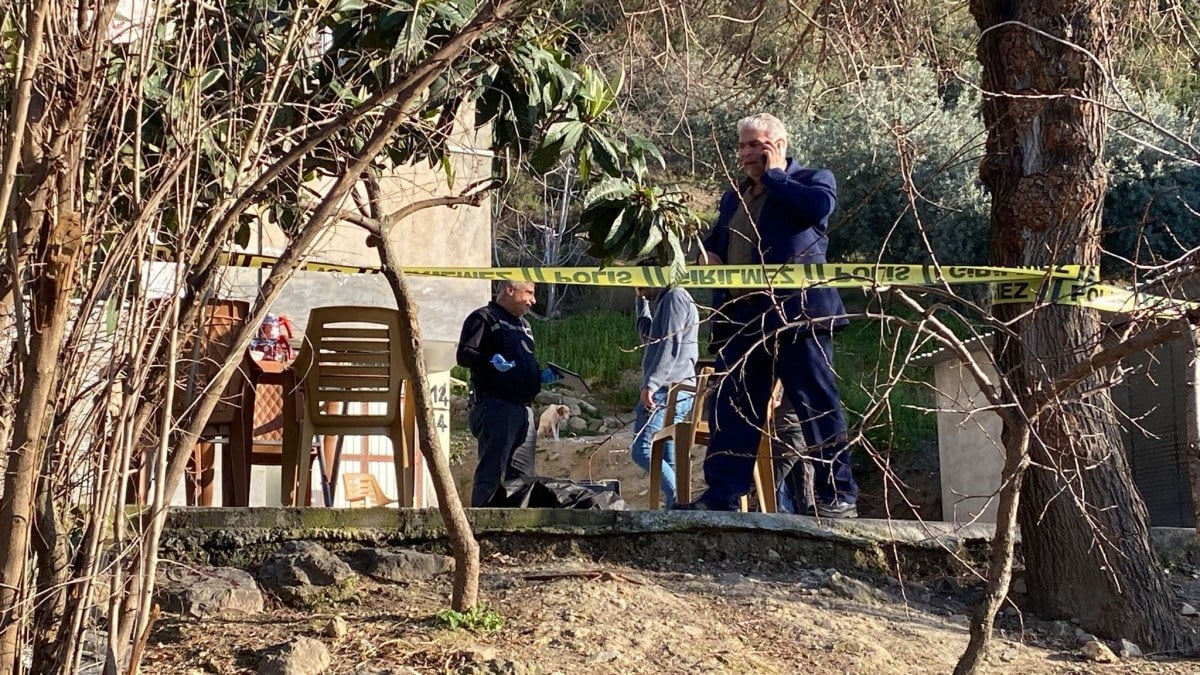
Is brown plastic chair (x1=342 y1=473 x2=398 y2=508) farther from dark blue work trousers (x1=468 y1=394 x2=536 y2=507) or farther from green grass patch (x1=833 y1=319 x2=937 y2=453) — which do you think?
green grass patch (x1=833 y1=319 x2=937 y2=453)

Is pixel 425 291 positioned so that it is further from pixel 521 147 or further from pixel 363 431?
pixel 521 147

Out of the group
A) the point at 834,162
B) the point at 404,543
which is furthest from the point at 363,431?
the point at 834,162

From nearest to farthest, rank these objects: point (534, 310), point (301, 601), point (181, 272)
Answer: point (181, 272) → point (301, 601) → point (534, 310)

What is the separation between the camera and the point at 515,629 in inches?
187

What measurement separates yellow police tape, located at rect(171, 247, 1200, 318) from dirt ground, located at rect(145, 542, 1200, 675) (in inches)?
46.0

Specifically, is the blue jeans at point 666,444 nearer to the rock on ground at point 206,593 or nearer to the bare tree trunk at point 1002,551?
the rock on ground at point 206,593

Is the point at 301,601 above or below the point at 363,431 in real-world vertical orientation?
below

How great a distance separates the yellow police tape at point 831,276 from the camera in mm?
5668

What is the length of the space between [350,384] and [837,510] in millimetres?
2408

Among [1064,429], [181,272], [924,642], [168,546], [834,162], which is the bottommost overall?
[924,642]

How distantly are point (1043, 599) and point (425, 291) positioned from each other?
246 inches

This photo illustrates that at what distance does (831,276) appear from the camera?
675 centimetres

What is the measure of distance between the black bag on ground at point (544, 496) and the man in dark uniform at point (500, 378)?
0.73 meters

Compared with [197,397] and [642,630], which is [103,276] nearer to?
[197,397]
